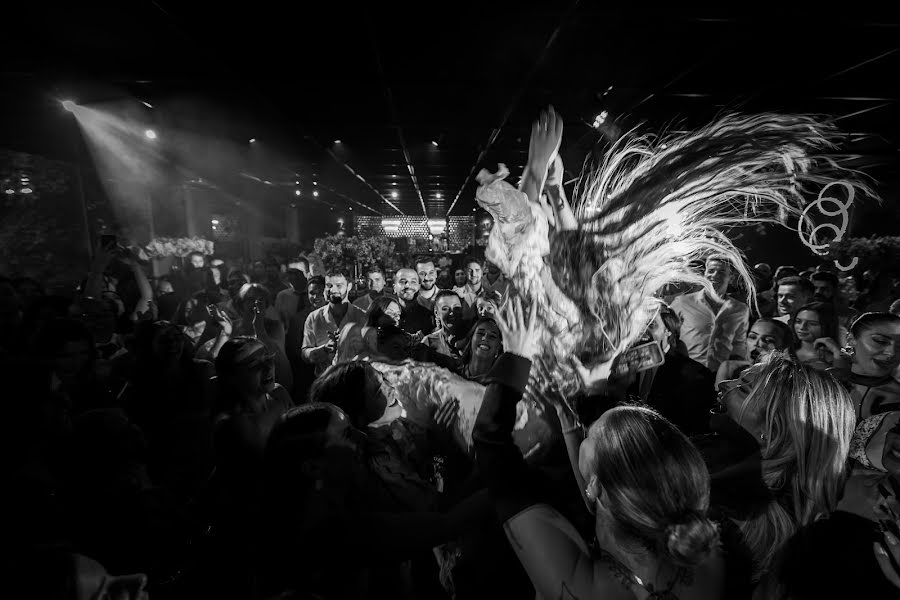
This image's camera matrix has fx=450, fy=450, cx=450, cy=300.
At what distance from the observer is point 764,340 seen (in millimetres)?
3875

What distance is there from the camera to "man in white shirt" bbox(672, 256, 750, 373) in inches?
188

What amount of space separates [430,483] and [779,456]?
1482mm

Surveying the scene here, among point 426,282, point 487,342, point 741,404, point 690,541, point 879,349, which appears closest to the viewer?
point 690,541

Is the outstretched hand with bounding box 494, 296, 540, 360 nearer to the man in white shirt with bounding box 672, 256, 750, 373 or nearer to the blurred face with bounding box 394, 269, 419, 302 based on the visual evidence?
the man in white shirt with bounding box 672, 256, 750, 373

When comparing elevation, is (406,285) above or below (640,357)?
below

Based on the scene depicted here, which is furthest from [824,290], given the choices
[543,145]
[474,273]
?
[543,145]

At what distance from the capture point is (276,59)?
564 centimetres

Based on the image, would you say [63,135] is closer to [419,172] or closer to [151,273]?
[151,273]

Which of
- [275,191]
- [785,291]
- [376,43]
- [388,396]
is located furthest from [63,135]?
[275,191]

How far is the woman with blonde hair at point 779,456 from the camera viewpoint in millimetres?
1545

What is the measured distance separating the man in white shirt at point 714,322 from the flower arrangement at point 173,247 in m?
10.9

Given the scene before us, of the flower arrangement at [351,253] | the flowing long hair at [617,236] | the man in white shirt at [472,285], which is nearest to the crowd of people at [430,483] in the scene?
the flowing long hair at [617,236]

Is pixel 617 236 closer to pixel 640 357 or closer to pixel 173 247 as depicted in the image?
pixel 640 357

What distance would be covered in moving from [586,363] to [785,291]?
4476 millimetres
